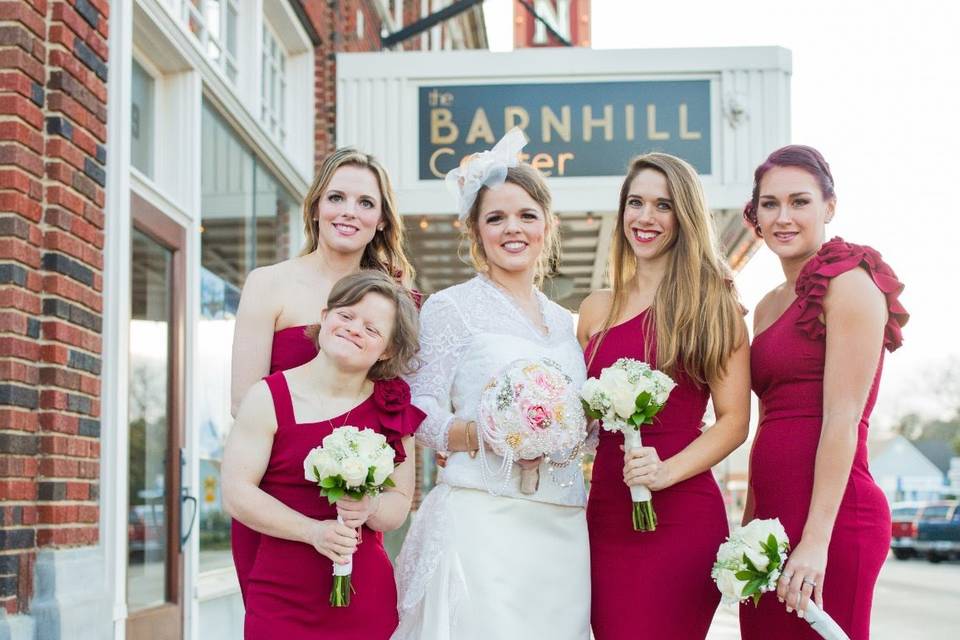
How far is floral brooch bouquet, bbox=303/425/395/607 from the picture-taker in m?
3.01

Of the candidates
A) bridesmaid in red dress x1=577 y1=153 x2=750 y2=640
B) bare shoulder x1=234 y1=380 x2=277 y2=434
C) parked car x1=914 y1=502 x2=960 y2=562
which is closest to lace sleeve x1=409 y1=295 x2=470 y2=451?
bridesmaid in red dress x1=577 y1=153 x2=750 y2=640

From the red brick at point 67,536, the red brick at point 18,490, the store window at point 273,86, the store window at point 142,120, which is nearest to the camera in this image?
the red brick at point 18,490

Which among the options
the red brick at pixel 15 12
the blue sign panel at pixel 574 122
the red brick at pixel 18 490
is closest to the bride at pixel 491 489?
the red brick at pixel 18 490

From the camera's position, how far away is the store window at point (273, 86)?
926 cm

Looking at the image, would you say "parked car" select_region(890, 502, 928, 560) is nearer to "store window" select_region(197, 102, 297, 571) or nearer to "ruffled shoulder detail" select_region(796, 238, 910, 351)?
"store window" select_region(197, 102, 297, 571)

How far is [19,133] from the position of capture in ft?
14.5

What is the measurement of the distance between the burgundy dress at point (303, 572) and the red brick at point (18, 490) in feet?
4.95

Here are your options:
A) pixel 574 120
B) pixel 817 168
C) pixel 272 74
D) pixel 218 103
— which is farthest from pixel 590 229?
pixel 817 168

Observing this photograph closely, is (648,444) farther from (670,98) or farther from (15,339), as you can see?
(670,98)

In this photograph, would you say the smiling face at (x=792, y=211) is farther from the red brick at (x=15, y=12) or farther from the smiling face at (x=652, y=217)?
the red brick at (x=15, y=12)

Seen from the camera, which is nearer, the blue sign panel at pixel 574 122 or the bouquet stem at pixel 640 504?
the bouquet stem at pixel 640 504

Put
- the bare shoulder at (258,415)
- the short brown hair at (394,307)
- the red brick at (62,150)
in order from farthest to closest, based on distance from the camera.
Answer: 1. the red brick at (62,150)
2. the short brown hair at (394,307)
3. the bare shoulder at (258,415)

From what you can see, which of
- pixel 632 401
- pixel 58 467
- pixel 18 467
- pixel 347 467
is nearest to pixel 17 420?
pixel 18 467

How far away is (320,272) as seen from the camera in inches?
154
